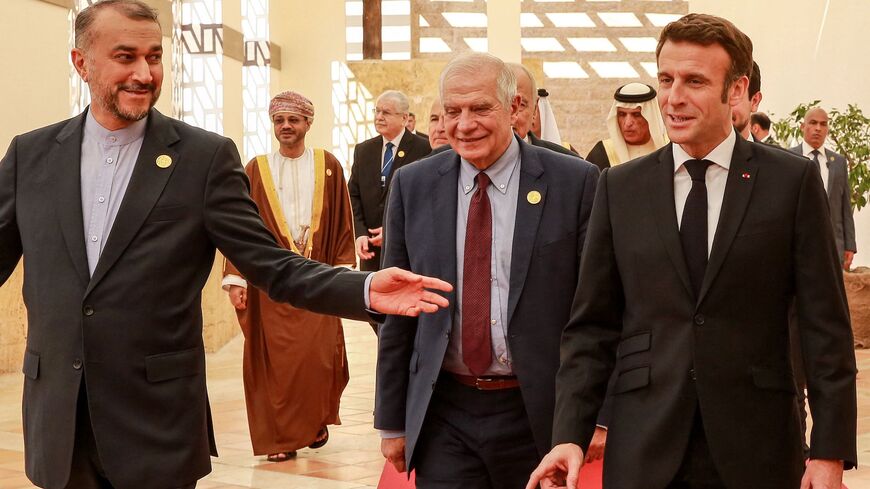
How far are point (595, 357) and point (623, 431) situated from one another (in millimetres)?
184

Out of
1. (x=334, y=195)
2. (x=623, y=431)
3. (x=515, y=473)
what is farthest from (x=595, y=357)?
(x=334, y=195)

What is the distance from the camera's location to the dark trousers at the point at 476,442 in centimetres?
342

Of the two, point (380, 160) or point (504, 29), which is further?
point (504, 29)

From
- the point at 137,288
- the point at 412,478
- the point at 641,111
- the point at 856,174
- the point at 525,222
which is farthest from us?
the point at 856,174

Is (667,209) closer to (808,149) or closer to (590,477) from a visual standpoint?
(590,477)

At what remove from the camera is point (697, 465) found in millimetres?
2867

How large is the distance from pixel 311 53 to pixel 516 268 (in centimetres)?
1600

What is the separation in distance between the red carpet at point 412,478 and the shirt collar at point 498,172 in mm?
1014

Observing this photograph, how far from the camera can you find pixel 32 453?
3139 millimetres

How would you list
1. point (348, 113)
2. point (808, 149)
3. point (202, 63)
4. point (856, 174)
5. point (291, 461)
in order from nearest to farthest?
point (291, 461)
point (808, 149)
point (856, 174)
point (202, 63)
point (348, 113)

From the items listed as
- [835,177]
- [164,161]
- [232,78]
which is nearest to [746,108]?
[164,161]

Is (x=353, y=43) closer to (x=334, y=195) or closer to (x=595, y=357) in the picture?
(x=334, y=195)

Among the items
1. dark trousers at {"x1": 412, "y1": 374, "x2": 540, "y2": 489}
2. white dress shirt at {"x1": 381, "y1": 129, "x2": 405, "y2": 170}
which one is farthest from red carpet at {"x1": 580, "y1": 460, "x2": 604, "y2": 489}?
white dress shirt at {"x1": 381, "y1": 129, "x2": 405, "y2": 170}

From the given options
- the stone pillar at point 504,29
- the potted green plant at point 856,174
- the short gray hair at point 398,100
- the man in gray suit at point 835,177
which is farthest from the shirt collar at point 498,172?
the stone pillar at point 504,29
